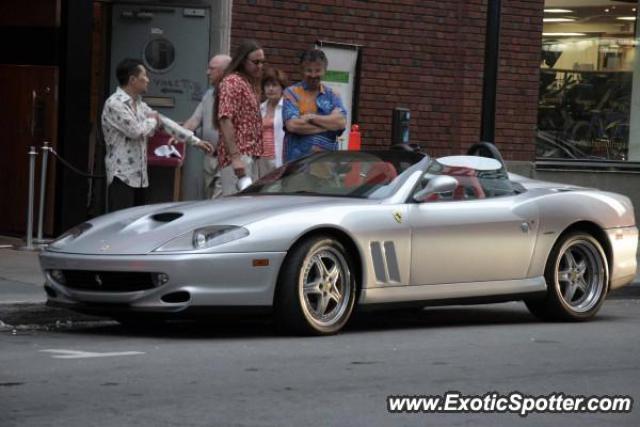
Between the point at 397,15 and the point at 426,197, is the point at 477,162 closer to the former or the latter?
the point at 426,197

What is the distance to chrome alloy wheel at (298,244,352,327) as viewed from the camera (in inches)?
355

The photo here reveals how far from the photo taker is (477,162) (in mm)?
10492

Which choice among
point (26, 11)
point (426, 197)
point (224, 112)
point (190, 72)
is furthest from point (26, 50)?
point (426, 197)

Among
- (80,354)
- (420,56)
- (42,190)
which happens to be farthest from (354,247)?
(420,56)

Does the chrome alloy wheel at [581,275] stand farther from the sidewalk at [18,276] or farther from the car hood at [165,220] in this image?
the sidewalk at [18,276]

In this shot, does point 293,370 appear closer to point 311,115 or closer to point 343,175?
point 343,175

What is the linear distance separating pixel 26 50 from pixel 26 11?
0.38m

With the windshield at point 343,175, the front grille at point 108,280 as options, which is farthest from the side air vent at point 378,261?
the front grille at point 108,280

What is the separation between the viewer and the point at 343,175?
9.95 m

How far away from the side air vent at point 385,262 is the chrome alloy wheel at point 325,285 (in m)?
0.22

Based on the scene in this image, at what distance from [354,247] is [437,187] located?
0.76 metres

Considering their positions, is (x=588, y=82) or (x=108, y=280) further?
(x=588, y=82)

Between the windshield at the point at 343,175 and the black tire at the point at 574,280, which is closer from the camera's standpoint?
the windshield at the point at 343,175

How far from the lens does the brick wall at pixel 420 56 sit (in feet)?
53.3
